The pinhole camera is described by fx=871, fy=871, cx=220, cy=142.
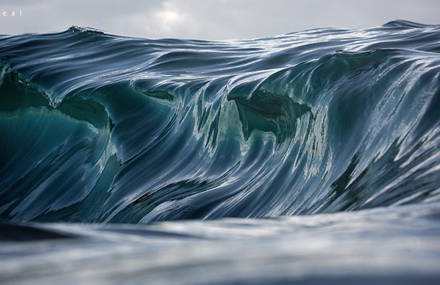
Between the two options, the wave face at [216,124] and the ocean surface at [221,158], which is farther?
the wave face at [216,124]

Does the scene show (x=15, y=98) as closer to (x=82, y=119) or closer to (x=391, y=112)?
(x=82, y=119)

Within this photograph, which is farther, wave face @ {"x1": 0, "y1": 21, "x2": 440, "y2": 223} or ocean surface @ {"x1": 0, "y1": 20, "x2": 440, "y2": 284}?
wave face @ {"x1": 0, "y1": 21, "x2": 440, "y2": 223}

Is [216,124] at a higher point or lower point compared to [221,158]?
higher

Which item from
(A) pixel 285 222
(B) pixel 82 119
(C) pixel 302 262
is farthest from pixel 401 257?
(B) pixel 82 119

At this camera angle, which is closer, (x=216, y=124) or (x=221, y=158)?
(x=221, y=158)
